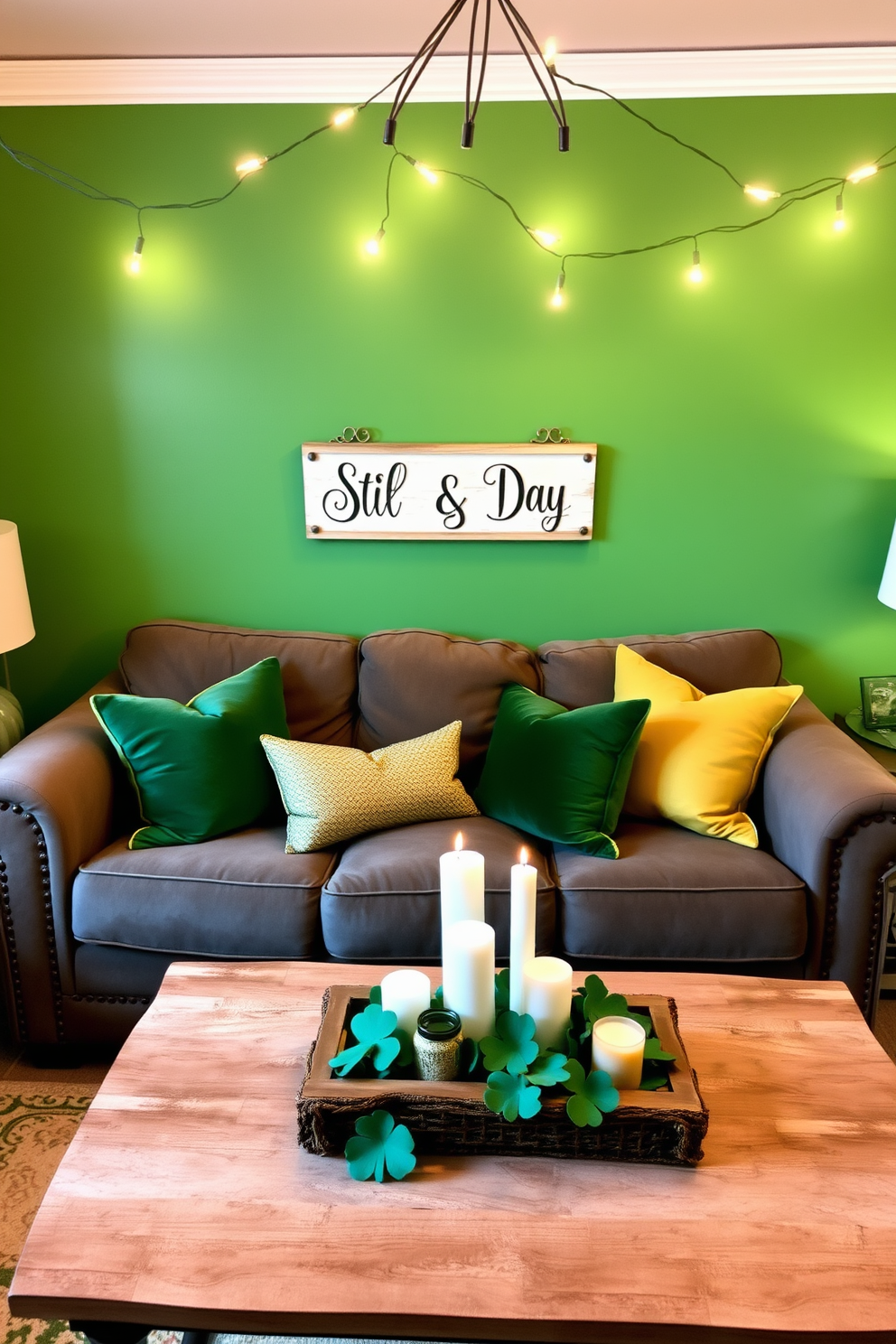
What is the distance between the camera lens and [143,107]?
2.68 m

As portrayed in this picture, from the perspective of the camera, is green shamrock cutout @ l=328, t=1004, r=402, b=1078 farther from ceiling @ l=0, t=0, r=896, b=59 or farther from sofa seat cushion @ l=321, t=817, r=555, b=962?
ceiling @ l=0, t=0, r=896, b=59

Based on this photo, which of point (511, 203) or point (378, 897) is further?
point (511, 203)

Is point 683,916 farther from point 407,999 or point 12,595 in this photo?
point 12,595

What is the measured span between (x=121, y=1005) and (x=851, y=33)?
3010 millimetres

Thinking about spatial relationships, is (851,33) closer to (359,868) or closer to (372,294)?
(372,294)

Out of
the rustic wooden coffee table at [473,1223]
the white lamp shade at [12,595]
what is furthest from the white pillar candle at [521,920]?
the white lamp shade at [12,595]

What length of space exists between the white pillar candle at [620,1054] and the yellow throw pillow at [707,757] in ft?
3.57

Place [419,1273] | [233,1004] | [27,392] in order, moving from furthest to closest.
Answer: [27,392] → [233,1004] → [419,1273]

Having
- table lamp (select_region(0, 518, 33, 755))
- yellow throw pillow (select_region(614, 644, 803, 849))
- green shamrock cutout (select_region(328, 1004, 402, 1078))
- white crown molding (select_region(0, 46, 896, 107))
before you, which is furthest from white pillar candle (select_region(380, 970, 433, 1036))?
white crown molding (select_region(0, 46, 896, 107))

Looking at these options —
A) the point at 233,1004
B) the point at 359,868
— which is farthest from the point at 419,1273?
the point at 359,868

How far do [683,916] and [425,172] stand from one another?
2000 millimetres

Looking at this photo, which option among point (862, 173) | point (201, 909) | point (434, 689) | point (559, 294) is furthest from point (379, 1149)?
point (862, 173)

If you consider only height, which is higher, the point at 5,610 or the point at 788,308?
the point at 788,308

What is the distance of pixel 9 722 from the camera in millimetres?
2707
